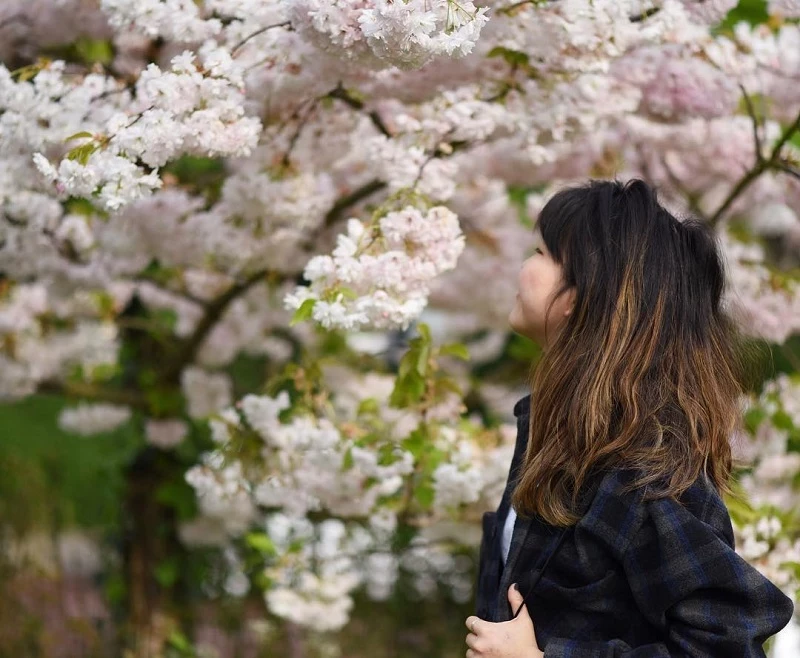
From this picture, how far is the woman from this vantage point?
146 centimetres

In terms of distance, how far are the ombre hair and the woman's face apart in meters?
0.02

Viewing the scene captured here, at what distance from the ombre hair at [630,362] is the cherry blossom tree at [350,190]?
0.84 ft

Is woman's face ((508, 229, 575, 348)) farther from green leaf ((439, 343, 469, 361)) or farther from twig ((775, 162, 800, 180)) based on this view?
twig ((775, 162, 800, 180))

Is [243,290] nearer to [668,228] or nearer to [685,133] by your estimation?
[685,133]

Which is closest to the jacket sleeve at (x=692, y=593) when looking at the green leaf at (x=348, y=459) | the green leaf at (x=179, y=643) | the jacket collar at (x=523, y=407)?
the jacket collar at (x=523, y=407)

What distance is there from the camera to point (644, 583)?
1.48 m

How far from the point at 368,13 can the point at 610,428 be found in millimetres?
780

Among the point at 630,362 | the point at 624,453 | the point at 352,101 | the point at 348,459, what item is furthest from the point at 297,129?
the point at 624,453

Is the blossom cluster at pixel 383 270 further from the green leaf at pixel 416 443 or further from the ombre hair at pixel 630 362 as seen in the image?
the green leaf at pixel 416 443

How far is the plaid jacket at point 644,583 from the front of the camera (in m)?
1.44

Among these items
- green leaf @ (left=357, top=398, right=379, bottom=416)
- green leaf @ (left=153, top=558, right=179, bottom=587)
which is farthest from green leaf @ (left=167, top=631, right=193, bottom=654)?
green leaf @ (left=357, top=398, right=379, bottom=416)

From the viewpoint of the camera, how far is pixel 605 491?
152 centimetres

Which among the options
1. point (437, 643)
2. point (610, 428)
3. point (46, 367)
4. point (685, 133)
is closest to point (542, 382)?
point (610, 428)

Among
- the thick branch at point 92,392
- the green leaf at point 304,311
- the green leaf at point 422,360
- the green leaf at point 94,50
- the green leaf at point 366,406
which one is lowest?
the thick branch at point 92,392
